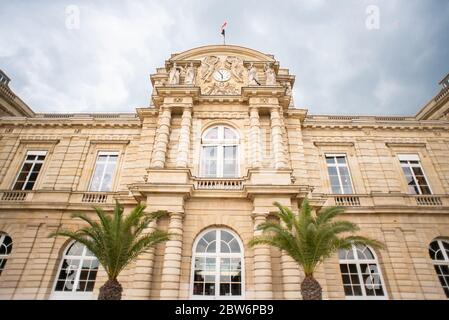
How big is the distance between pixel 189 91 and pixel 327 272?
12.0m

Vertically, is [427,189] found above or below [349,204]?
above

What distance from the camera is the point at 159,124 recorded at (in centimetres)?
1559

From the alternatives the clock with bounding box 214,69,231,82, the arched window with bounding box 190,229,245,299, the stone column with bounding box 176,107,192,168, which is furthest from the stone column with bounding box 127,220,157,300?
the clock with bounding box 214,69,231,82

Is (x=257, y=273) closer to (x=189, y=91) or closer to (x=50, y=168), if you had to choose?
(x=189, y=91)

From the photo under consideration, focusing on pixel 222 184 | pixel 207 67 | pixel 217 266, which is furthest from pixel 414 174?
pixel 207 67

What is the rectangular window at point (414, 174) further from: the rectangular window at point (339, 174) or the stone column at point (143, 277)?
the stone column at point (143, 277)

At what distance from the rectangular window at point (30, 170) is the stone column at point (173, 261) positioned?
993cm

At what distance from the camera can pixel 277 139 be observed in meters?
14.8

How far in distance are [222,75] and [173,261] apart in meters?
11.9

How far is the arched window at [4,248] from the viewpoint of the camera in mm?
13670

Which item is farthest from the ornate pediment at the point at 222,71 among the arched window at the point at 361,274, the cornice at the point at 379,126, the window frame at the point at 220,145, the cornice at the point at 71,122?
the arched window at the point at 361,274

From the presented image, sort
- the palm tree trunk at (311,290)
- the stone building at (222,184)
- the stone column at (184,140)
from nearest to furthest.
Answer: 1. the palm tree trunk at (311,290)
2. the stone building at (222,184)
3. the stone column at (184,140)

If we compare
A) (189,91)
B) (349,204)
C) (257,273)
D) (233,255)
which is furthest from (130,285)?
(349,204)

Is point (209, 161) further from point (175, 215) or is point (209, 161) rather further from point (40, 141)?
point (40, 141)
